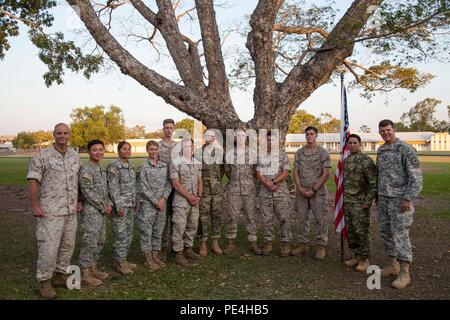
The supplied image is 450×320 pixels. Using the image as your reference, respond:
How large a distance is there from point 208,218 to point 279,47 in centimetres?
874

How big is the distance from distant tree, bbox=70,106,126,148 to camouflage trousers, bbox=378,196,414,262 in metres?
82.6

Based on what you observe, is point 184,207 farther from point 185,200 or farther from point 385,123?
point 385,123

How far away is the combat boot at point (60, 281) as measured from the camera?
4969mm

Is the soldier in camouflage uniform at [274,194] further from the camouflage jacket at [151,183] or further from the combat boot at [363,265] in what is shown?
the camouflage jacket at [151,183]

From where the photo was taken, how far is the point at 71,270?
5.15 meters

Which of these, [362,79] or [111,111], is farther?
[111,111]

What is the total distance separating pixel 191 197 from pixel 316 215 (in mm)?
2204

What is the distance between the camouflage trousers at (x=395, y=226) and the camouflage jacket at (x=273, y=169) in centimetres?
166

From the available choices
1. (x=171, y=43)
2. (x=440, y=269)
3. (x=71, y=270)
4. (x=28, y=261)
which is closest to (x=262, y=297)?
(x=71, y=270)

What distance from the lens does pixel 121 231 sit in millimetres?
5523

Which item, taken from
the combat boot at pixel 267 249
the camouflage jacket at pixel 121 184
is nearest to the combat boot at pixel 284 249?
the combat boot at pixel 267 249

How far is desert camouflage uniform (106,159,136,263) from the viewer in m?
5.50

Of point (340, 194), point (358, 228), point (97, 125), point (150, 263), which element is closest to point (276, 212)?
point (340, 194)
